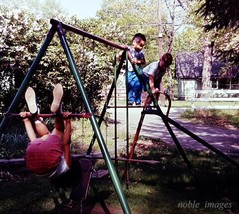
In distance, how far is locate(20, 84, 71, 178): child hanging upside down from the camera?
3.03m

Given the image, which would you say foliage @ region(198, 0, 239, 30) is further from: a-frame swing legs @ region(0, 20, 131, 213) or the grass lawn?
a-frame swing legs @ region(0, 20, 131, 213)

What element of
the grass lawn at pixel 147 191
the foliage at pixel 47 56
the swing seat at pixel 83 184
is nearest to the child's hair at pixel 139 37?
the grass lawn at pixel 147 191

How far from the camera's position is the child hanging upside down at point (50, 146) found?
3031mm

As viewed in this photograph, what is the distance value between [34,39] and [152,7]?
2893 cm

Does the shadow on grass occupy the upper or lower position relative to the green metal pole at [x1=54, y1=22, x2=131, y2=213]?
lower

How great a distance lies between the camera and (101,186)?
5277mm

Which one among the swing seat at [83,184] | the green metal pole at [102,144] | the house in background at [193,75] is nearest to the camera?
the green metal pole at [102,144]

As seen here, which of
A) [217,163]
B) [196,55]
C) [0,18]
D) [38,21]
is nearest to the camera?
[217,163]

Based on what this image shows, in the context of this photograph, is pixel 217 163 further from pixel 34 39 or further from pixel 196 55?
pixel 196 55

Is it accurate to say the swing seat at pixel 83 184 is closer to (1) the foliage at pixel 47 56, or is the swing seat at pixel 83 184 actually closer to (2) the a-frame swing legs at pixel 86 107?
(2) the a-frame swing legs at pixel 86 107

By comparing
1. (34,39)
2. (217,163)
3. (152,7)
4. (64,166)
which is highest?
(152,7)

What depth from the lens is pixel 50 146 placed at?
10.2ft

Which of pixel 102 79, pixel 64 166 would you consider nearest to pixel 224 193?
pixel 64 166

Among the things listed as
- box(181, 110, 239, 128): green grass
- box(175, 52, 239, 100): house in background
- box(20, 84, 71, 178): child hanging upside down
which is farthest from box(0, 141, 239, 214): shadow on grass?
box(175, 52, 239, 100): house in background
